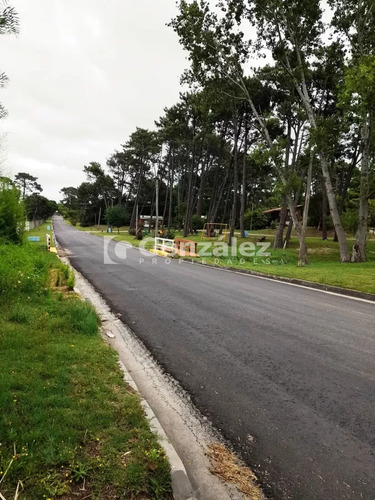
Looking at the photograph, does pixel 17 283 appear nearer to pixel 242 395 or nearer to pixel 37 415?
pixel 37 415

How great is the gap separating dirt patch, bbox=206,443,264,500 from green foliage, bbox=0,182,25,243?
970 centimetres

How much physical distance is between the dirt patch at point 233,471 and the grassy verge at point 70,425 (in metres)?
0.46

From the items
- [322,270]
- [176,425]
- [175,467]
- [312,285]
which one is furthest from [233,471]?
[322,270]

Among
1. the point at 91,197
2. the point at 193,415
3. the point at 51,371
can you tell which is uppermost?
the point at 91,197

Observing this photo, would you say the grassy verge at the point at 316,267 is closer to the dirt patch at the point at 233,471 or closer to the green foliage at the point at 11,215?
the dirt patch at the point at 233,471

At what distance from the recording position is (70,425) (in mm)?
2717

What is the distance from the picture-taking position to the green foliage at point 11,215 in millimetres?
10047

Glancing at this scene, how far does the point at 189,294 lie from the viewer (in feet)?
29.0

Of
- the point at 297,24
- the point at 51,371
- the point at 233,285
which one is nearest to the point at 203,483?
the point at 51,371

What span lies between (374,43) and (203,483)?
20.8 metres

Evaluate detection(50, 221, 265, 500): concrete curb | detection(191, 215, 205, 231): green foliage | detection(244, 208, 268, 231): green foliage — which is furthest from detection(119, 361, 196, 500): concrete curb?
detection(244, 208, 268, 231): green foliage

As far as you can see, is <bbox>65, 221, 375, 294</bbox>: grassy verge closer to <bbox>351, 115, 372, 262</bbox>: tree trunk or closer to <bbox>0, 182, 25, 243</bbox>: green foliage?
<bbox>351, 115, 372, 262</bbox>: tree trunk

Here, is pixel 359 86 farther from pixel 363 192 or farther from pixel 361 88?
pixel 363 192

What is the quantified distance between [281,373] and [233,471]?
187 centimetres
